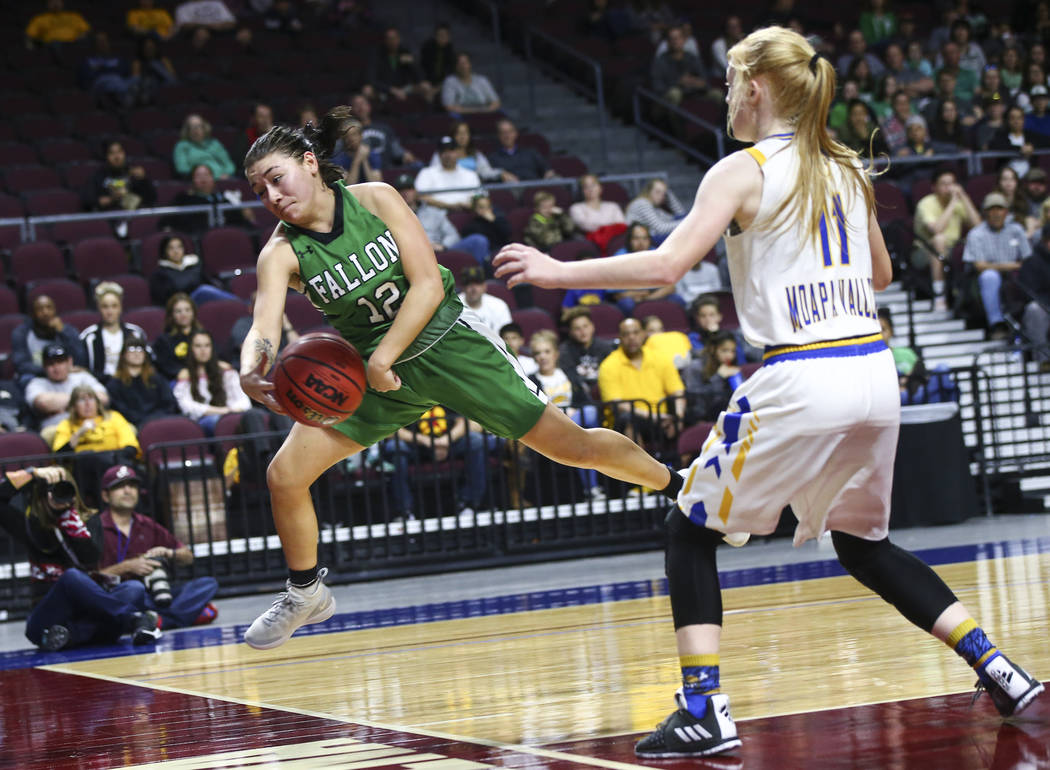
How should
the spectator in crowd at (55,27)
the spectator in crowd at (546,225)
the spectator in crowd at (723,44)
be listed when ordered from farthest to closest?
1. the spectator in crowd at (723,44)
2. the spectator in crowd at (55,27)
3. the spectator in crowd at (546,225)

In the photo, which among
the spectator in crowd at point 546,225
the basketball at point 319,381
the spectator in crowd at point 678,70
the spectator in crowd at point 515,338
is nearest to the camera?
the basketball at point 319,381

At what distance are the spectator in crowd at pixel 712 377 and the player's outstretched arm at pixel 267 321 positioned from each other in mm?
5492

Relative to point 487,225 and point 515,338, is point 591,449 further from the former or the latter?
point 487,225

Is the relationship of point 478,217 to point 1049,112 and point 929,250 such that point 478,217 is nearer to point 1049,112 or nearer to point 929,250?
point 929,250

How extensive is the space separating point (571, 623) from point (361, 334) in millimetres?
1983

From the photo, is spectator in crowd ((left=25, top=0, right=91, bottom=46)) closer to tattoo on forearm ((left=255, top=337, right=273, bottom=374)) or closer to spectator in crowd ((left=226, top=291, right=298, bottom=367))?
spectator in crowd ((left=226, top=291, right=298, bottom=367))

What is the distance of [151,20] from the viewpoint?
1436cm

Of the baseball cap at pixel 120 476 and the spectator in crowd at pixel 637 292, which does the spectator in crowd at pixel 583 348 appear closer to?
the spectator in crowd at pixel 637 292

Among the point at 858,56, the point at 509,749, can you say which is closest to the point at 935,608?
the point at 509,749

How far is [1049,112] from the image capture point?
1448 cm

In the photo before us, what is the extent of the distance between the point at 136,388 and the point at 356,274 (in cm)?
544

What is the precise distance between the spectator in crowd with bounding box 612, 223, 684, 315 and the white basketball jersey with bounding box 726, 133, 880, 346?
7.63 m

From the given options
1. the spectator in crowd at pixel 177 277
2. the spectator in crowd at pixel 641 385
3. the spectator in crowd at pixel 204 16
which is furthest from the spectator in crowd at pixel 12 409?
the spectator in crowd at pixel 204 16

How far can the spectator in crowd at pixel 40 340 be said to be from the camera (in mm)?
9375
